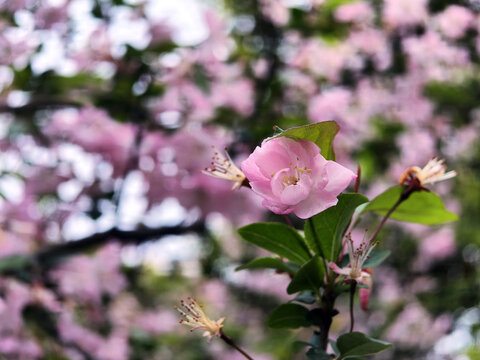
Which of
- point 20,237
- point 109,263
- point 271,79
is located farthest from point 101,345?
point 271,79

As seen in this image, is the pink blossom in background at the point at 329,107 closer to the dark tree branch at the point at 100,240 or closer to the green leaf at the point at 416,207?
the dark tree branch at the point at 100,240

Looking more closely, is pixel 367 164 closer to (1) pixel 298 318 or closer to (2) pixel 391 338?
(2) pixel 391 338

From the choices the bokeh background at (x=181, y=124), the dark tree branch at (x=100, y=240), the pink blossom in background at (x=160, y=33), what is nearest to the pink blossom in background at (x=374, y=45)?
the bokeh background at (x=181, y=124)

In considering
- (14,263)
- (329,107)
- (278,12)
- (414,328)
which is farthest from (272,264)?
(414,328)

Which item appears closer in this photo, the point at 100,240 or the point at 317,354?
the point at 317,354

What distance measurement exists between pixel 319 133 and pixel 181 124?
4.33 feet

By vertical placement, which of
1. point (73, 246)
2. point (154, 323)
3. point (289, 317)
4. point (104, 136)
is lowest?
point (154, 323)

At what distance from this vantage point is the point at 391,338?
2998 millimetres

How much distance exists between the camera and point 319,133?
20.1 inches

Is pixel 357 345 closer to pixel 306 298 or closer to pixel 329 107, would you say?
pixel 306 298

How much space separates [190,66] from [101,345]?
3.09 feet

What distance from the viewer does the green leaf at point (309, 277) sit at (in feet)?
1.70

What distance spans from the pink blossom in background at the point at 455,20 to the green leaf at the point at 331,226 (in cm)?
186

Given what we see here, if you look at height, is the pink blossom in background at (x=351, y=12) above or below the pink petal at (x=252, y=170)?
below
